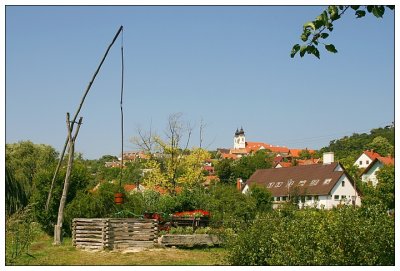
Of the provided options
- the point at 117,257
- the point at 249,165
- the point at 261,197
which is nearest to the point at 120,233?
the point at 117,257

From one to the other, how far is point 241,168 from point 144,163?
24.2ft

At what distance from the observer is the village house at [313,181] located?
75.9 feet

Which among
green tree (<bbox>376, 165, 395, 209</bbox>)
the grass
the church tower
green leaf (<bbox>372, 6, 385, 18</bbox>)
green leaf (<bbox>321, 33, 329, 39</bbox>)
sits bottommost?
the grass

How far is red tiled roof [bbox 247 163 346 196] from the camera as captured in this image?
23203mm

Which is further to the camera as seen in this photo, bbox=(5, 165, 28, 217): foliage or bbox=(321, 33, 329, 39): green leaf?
bbox=(5, 165, 28, 217): foliage

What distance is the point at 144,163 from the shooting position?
2030 cm

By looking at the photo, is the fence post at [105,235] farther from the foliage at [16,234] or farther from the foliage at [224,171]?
the foliage at [224,171]

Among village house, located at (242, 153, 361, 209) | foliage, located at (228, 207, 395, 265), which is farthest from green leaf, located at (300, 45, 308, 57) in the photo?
village house, located at (242, 153, 361, 209)

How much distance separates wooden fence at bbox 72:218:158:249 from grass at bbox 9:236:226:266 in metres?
0.29

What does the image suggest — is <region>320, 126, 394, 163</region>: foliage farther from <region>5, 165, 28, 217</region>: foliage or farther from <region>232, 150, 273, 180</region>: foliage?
<region>5, 165, 28, 217</region>: foliage

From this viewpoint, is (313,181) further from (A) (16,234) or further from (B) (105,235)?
(A) (16,234)

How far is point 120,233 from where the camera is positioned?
1084cm

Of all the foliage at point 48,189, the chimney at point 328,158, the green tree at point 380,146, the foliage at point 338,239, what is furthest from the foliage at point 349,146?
the foliage at point 338,239

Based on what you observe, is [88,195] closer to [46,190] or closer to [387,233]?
[46,190]
